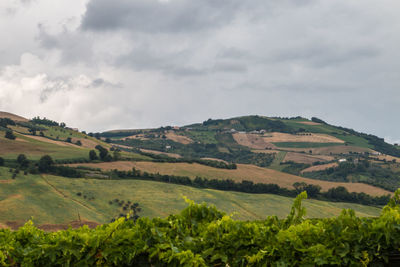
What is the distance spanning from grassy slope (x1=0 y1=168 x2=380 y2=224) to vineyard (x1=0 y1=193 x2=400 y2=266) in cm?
6054

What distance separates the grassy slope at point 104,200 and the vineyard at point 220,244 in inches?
2384

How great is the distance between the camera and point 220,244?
798 centimetres

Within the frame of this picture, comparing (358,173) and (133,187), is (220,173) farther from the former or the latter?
(358,173)

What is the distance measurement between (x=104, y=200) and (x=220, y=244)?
247ft

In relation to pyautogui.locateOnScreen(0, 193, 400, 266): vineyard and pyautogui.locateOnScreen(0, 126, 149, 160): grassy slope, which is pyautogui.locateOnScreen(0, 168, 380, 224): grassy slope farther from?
pyautogui.locateOnScreen(0, 193, 400, 266): vineyard

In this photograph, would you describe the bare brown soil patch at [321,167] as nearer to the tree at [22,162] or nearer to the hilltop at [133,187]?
the hilltop at [133,187]

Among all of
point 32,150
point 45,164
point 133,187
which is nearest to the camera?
point 133,187

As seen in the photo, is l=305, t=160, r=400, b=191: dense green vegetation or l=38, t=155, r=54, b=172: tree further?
l=305, t=160, r=400, b=191: dense green vegetation

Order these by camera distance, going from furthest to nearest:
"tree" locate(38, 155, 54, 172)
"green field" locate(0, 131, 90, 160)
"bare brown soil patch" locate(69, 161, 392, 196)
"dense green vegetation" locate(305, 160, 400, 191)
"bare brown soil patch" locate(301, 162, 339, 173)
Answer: "bare brown soil patch" locate(301, 162, 339, 173) < "dense green vegetation" locate(305, 160, 400, 191) < "bare brown soil patch" locate(69, 161, 392, 196) < "green field" locate(0, 131, 90, 160) < "tree" locate(38, 155, 54, 172)

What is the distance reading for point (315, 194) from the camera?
105188mm

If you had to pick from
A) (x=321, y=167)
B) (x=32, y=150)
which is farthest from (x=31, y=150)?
(x=321, y=167)

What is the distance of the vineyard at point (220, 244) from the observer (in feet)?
24.7

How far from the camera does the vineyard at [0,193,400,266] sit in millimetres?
7520

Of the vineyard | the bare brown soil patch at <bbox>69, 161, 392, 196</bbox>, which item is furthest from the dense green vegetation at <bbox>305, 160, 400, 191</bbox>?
the vineyard
